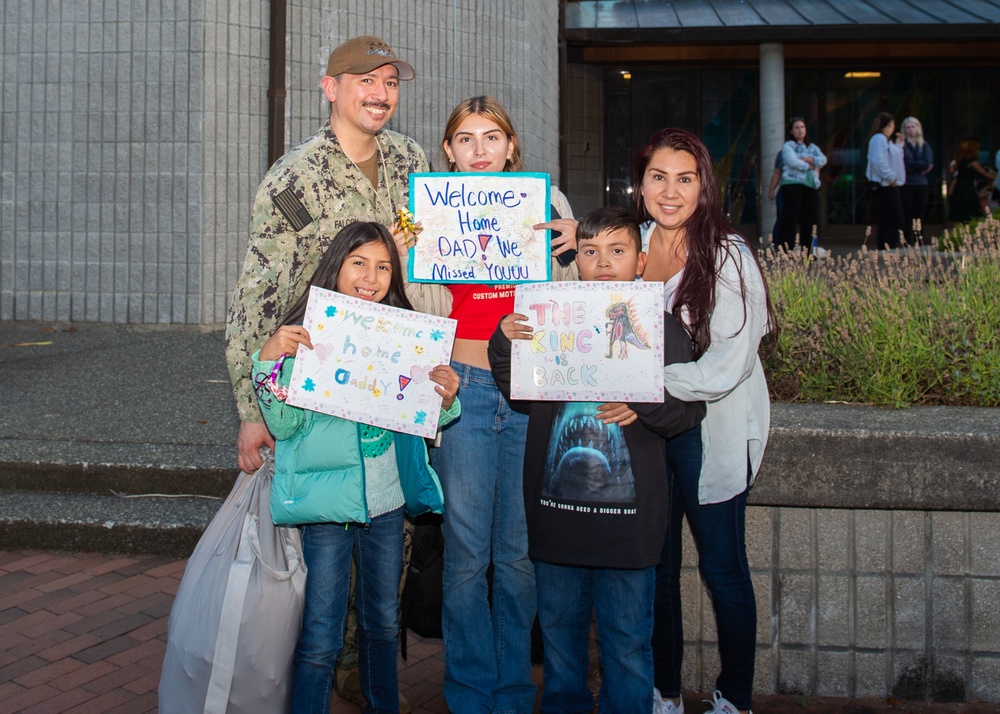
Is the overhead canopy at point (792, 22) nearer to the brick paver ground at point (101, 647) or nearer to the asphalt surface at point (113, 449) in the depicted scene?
the asphalt surface at point (113, 449)

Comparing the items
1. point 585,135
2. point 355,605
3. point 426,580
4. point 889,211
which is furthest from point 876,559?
point 585,135

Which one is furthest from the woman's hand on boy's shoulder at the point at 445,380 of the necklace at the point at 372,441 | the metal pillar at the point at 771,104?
the metal pillar at the point at 771,104

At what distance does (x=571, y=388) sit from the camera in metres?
3.18

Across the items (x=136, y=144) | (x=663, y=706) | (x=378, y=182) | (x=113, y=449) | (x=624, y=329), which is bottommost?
(x=663, y=706)

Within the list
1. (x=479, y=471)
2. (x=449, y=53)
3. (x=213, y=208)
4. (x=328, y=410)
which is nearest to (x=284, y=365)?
(x=328, y=410)

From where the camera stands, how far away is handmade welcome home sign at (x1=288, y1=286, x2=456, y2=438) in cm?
318

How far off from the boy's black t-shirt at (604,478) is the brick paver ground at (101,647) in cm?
94

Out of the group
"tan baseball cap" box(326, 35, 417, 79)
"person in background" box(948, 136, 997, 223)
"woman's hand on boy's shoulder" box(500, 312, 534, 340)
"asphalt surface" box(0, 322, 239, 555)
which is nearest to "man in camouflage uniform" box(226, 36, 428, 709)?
"tan baseball cap" box(326, 35, 417, 79)

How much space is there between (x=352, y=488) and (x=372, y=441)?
0.18 metres

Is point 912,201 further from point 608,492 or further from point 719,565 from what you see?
point 608,492

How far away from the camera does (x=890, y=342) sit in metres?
4.61

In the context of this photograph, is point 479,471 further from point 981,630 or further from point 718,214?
point 981,630

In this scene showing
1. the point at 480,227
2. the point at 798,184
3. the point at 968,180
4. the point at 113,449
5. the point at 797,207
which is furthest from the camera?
the point at 968,180

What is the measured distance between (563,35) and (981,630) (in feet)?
40.5
